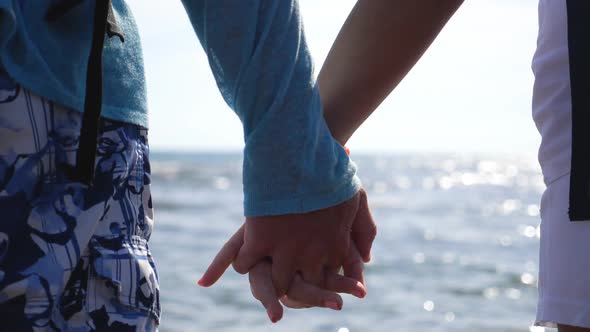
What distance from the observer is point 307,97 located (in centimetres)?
136

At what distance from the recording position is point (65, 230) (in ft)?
3.62

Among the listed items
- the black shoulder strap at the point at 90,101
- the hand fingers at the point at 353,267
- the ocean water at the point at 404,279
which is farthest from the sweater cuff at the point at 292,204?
the ocean water at the point at 404,279

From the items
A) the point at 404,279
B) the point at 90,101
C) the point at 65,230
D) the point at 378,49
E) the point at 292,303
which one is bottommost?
the point at 404,279

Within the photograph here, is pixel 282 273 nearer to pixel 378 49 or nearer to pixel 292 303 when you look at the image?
pixel 292 303

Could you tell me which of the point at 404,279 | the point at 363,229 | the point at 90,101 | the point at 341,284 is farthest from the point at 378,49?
the point at 404,279

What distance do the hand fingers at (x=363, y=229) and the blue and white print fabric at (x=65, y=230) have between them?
1.90 feet

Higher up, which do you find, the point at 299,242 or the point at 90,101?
the point at 90,101

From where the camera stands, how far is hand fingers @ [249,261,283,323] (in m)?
1.50

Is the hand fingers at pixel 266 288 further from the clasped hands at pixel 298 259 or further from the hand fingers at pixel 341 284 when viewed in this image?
the hand fingers at pixel 341 284

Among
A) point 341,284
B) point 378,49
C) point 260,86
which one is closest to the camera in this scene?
point 260,86

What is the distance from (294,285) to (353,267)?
173 millimetres

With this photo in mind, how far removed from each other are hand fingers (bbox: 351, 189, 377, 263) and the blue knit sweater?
0.24 metres

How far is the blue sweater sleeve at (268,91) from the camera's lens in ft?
4.28

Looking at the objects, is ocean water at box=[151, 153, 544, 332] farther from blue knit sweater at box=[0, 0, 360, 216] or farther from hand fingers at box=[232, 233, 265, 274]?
blue knit sweater at box=[0, 0, 360, 216]
